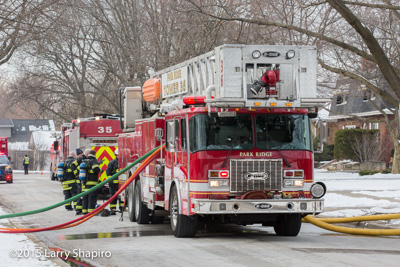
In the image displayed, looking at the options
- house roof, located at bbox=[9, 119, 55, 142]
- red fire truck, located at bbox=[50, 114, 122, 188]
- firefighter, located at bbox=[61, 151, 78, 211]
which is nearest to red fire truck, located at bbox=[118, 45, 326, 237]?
firefighter, located at bbox=[61, 151, 78, 211]

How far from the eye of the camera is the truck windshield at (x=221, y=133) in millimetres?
12656

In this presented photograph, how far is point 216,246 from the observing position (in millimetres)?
11914

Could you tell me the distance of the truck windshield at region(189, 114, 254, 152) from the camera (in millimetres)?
12656

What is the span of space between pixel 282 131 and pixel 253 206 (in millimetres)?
1635

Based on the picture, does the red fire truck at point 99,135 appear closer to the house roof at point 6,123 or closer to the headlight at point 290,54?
the headlight at point 290,54

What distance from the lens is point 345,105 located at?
5800cm

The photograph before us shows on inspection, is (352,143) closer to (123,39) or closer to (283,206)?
(123,39)

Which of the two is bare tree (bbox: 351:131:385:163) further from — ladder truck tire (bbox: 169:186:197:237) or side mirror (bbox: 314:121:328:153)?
ladder truck tire (bbox: 169:186:197:237)

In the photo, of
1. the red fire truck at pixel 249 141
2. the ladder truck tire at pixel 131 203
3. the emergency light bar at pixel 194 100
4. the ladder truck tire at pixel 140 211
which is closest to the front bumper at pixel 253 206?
the red fire truck at pixel 249 141

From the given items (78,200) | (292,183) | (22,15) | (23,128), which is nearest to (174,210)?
(292,183)

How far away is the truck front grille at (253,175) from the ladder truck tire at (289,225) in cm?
101

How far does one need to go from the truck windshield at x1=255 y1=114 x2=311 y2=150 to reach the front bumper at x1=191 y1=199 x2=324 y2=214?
1062 mm

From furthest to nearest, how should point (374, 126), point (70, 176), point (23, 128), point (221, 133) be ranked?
point (23, 128), point (374, 126), point (70, 176), point (221, 133)

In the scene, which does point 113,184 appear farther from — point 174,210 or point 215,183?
point 215,183
